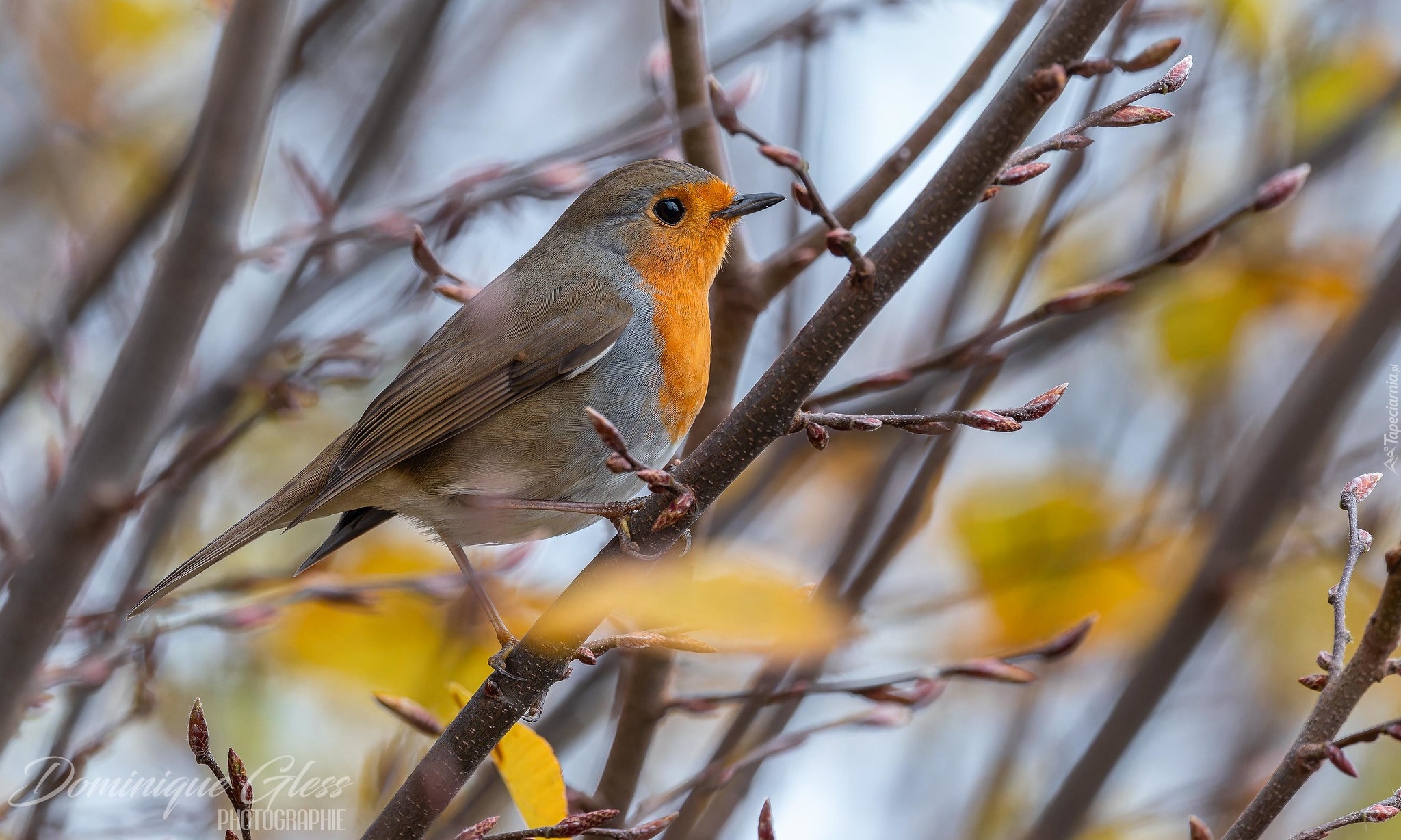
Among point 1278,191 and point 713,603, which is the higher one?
point 1278,191

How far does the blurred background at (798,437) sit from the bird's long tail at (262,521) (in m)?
0.07

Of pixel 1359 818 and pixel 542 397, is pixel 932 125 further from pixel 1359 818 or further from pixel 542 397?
pixel 1359 818

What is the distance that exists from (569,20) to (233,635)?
4.58 m

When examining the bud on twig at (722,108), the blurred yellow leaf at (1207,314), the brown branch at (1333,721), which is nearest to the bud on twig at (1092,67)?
the brown branch at (1333,721)

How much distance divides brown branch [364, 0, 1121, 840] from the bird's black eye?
1.71 m

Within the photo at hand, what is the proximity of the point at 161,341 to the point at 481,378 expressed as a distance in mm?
1659

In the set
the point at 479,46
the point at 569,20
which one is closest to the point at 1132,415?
the point at 479,46

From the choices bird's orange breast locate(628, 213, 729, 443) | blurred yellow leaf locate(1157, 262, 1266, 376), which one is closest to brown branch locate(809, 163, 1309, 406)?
bird's orange breast locate(628, 213, 729, 443)

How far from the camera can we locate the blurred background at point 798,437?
327 cm

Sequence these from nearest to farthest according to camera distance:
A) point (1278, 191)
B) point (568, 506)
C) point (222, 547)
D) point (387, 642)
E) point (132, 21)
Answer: point (1278, 191)
point (568, 506)
point (222, 547)
point (387, 642)
point (132, 21)

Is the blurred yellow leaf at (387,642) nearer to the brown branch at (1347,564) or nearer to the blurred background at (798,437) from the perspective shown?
the blurred background at (798,437)

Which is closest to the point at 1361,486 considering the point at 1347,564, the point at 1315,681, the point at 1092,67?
the point at 1347,564

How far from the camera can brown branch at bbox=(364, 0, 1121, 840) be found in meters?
1.84

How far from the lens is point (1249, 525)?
296 cm
